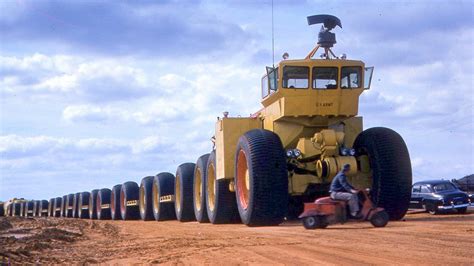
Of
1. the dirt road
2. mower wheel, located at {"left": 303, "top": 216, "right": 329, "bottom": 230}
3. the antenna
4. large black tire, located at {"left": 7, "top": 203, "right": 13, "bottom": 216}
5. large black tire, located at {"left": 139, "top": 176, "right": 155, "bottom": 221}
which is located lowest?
the dirt road

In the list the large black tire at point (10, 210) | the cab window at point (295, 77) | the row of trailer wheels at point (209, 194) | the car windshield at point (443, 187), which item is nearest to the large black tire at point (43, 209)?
the large black tire at point (10, 210)

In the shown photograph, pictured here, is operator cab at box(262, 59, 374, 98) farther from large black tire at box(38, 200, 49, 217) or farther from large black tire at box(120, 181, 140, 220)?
large black tire at box(38, 200, 49, 217)

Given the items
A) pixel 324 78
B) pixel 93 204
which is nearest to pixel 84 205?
pixel 93 204

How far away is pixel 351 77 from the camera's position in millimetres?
16766

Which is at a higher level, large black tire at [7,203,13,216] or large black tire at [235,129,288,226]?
large black tire at [7,203,13,216]

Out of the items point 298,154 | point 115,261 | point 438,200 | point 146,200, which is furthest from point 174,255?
point 146,200

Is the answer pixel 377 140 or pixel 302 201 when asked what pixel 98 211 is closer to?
pixel 302 201

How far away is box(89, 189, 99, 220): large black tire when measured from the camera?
3481 cm

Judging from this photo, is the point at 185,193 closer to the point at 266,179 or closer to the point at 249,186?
the point at 249,186

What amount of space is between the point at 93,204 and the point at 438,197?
59.1 ft

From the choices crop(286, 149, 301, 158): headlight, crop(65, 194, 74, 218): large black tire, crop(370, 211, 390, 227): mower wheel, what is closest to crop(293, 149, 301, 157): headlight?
crop(286, 149, 301, 158): headlight

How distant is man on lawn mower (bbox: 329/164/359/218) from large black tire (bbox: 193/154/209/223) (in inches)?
267

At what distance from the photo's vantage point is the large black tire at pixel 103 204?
32.8 m

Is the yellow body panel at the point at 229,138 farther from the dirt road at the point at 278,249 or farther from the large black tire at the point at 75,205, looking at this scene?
the large black tire at the point at 75,205
